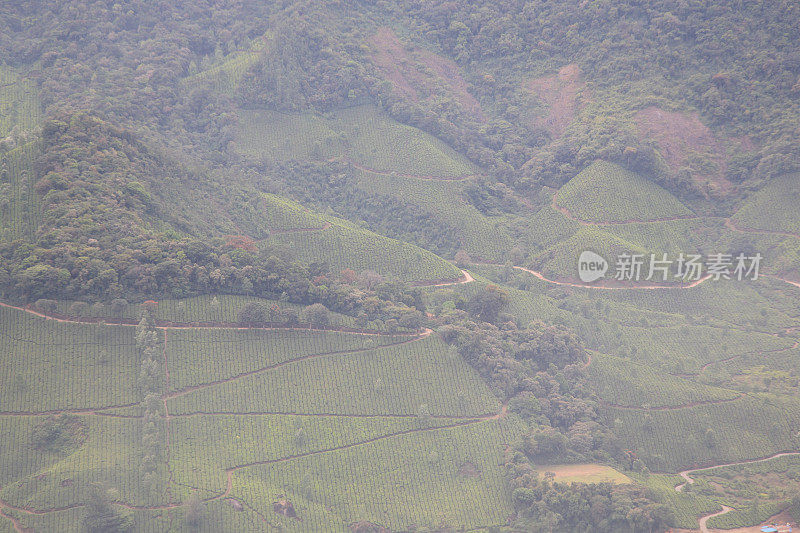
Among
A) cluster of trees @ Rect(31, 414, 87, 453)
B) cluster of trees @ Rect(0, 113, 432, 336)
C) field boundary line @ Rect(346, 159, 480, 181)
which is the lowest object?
cluster of trees @ Rect(31, 414, 87, 453)

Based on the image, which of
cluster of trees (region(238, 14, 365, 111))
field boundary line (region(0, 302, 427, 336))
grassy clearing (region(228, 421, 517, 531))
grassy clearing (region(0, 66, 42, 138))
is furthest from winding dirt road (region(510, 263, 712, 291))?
grassy clearing (region(0, 66, 42, 138))

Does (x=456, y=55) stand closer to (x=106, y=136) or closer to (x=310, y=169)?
(x=310, y=169)

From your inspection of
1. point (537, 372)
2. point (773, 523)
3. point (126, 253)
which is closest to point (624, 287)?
point (537, 372)

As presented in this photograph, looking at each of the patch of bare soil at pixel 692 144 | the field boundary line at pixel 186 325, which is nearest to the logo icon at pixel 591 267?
the patch of bare soil at pixel 692 144

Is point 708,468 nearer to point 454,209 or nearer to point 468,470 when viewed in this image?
point 468,470

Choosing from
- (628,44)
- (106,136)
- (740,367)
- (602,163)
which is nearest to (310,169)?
(106,136)

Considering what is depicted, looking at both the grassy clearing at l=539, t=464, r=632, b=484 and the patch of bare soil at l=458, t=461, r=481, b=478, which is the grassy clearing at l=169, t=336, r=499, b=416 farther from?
the grassy clearing at l=539, t=464, r=632, b=484

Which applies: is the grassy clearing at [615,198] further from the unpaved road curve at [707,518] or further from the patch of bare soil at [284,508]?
the patch of bare soil at [284,508]
